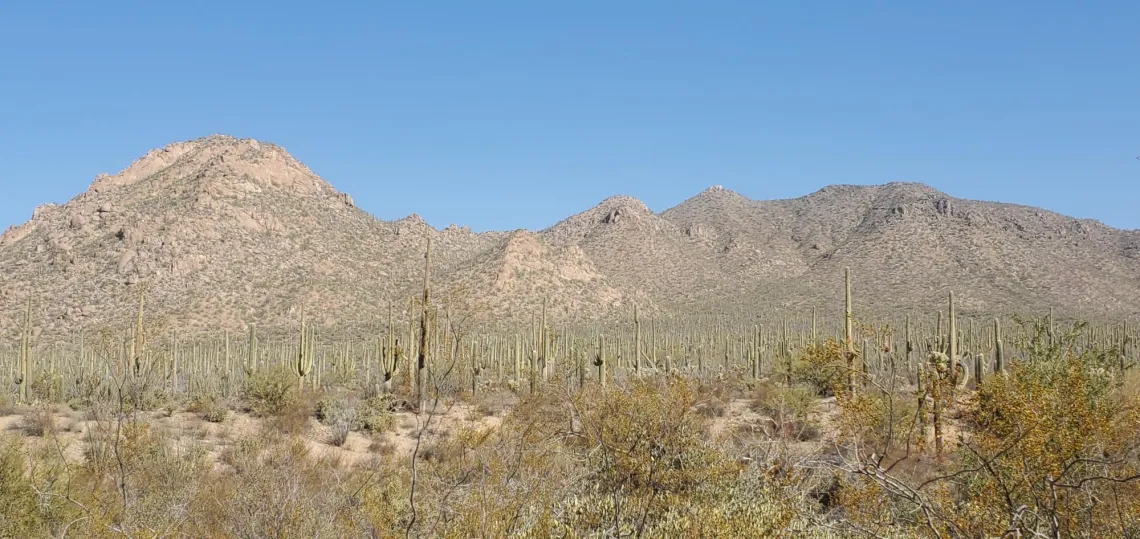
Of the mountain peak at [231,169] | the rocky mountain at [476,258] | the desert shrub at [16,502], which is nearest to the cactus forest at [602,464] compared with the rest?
the desert shrub at [16,502]

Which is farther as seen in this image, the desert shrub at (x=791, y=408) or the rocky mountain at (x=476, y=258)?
the rocky mountain at (x=476, y=258)

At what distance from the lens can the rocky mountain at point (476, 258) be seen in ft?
163

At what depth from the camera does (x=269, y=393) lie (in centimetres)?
1895

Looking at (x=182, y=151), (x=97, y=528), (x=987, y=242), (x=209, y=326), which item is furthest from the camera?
(x=182, y=151)

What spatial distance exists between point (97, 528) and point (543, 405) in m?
11.1

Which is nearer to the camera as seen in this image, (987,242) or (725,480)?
(725,480)

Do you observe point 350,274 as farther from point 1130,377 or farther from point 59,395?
point 1130,377

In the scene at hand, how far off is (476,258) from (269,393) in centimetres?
4566

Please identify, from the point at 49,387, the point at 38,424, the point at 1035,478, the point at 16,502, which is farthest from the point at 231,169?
the point at 1035,478

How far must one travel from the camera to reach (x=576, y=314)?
57438mm

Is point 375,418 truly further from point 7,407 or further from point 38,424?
point 7,407

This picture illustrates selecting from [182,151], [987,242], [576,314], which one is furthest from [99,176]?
[987,242]

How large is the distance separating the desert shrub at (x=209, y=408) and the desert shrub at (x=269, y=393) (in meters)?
0.67

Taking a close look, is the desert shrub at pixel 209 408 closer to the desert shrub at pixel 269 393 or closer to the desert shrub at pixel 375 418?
the desert shrub at pixel 269 393
